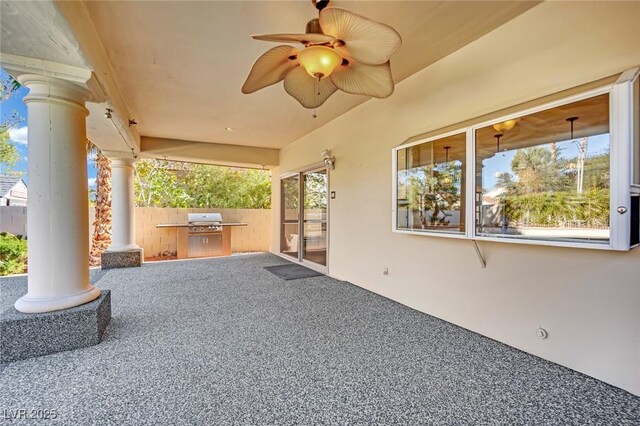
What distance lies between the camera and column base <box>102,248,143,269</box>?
212 inches

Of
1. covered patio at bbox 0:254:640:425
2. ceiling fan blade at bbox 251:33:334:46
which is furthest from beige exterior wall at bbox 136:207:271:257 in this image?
ceiling fan blade at bbox 251:33:334:46

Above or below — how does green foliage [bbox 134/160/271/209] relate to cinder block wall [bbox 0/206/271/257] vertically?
above

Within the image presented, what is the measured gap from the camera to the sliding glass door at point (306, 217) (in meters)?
5.50

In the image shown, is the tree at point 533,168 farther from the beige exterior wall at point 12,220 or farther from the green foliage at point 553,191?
the beige exterior wall at point 12,220

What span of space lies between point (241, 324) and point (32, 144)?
7.75ft

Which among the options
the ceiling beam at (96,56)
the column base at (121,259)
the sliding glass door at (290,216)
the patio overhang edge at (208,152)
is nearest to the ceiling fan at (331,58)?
the ceiling beam at (96,56)

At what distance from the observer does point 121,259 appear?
5477 millimetres

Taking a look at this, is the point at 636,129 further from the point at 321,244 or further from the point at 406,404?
the point at 321,244

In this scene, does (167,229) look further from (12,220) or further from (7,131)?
(7,131)

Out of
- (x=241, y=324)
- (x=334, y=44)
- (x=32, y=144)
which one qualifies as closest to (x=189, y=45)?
(x=32, y=144)

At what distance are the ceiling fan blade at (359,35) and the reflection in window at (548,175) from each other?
1.42 metres

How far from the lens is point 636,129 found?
1.70 meters

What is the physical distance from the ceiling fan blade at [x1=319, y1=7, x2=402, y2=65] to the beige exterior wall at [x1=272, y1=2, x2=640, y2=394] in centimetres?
144

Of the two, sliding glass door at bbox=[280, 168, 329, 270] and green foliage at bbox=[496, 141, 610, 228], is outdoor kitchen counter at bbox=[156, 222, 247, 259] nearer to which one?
sliding glass door at bbox=[280, 168, 329, 270]
